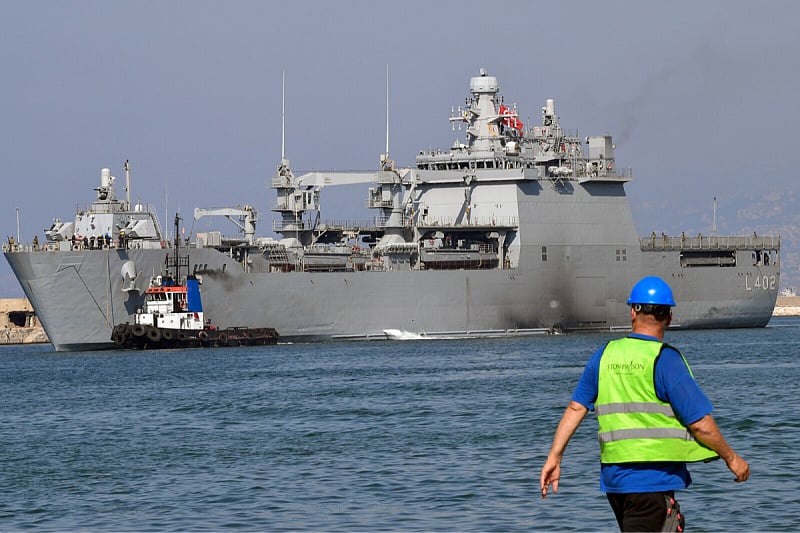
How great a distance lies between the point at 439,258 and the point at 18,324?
34812 millimetres

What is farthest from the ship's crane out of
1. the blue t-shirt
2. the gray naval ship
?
the blue t-shirt

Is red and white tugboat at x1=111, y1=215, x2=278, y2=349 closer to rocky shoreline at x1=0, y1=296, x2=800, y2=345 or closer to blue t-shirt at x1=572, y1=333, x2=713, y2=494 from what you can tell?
rocky shoreline at x1=0, y1=296, x2=800, y2=345

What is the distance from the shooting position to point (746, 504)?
47.6ft

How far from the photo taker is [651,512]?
7.38 meters

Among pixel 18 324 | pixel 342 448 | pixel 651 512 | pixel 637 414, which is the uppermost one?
pixel 637 414

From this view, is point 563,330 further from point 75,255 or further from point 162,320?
point 75,255

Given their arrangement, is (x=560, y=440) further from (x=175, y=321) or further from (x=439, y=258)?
(x=439, y=258)

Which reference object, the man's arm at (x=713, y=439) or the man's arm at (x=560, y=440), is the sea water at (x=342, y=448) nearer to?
the man's arm at (x=560, y=440)

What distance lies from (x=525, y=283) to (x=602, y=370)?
167 ft

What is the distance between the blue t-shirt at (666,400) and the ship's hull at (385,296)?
4417 cm

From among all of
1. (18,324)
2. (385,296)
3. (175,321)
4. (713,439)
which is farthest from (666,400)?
(18,324)

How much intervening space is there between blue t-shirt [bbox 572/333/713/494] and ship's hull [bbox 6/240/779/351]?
44174 mm

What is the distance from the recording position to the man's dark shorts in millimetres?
7371

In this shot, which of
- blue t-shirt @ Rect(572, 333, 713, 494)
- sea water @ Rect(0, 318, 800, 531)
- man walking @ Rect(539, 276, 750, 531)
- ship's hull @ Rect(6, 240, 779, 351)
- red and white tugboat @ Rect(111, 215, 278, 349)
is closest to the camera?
blue t-shirt @ Rect(572, 333, 713, 494)
